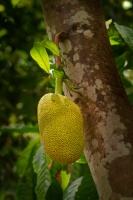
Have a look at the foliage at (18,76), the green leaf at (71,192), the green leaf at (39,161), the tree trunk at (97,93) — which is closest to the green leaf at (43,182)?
the green leaf at (39,161)

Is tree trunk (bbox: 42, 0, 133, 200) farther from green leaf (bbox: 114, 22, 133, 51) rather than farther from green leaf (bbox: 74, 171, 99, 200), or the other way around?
green leaf (bbox: 74, 171, 99, 200)

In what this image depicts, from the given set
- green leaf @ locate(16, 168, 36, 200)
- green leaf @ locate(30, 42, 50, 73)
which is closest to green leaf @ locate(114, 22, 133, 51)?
green leaf @ locate(30, 42, 50, 73)

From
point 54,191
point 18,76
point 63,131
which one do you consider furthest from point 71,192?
point 18,76

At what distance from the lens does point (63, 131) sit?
27.5 inches

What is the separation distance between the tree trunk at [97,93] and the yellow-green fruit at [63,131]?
0.04 metres

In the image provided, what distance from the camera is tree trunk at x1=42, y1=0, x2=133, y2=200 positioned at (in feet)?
2.24

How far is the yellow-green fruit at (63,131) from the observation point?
0.70m

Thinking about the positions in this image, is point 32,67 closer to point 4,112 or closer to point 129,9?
point 4,112

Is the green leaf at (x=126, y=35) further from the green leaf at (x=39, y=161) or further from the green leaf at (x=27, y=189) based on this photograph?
the green leaf at (x=27, y=189)

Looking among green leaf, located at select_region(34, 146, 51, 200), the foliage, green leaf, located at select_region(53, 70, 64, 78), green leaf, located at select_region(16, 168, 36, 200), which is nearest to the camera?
green leaf, located at select_region(53, 70, 64, 78)

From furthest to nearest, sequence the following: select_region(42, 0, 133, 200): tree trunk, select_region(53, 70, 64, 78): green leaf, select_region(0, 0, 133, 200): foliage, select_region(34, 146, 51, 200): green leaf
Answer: select_region(0, 0, 133, 200): foliage < select_region(34, 146, 51, 200): green leaf < select_region(53, 70, 64, 78): green leaf < select_region(42, 0, 133, 200): tree trunk

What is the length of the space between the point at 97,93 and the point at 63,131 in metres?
0.12

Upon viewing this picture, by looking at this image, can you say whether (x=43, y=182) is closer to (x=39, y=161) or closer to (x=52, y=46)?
(x=39, y=161)

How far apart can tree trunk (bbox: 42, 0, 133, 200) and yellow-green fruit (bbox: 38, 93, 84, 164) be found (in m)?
0.04
